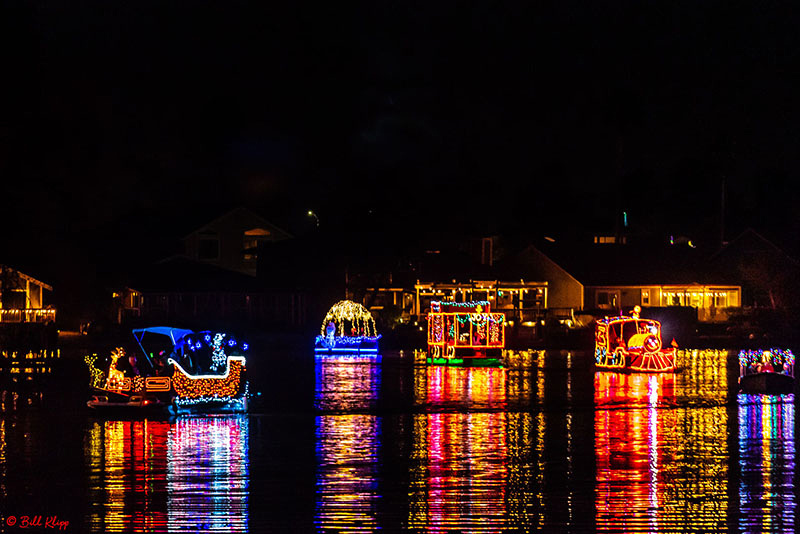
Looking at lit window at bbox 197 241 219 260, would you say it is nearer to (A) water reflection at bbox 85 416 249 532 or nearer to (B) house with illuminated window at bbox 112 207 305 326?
(B) house with illuminated window at bbox 112 207 305 326

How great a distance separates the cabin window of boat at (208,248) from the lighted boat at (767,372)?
160ft

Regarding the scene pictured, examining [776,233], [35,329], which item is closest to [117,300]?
[35,329]

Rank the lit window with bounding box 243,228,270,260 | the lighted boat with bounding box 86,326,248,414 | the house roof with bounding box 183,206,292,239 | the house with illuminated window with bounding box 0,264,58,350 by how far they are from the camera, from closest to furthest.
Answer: the lighted boat with bounding box 86,326,248,414 < the house with illuminated window with bounding box 0,264,58,350 < the house roof with bounding box 183,206,292,239 < the lit window with bounding box 243,228,270,260

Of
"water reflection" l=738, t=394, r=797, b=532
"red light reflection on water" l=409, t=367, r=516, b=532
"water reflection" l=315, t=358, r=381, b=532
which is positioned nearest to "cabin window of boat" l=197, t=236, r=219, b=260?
"water reflection" l=315, t=358, r=381, b=532

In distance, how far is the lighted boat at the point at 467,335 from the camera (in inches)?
1547

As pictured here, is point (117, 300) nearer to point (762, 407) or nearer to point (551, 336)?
point (551, 336)

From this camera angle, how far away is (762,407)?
85.4 ft

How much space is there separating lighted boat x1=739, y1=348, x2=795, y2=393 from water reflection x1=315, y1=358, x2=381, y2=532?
8.82m

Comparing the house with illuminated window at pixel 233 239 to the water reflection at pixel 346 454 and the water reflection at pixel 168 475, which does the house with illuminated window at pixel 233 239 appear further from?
the water reflection at pixel 168 475

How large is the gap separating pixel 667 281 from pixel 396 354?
30.5 m

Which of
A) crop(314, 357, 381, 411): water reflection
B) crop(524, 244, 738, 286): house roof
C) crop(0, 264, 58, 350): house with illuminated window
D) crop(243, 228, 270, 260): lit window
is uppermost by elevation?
crop(243, 228, 270, 260): lit window

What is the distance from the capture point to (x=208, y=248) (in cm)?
7506

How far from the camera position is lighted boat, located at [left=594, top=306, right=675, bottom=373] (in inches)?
1437

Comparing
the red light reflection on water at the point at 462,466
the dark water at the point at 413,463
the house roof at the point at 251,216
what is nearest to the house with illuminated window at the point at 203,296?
the house roof at the point at 251,216
